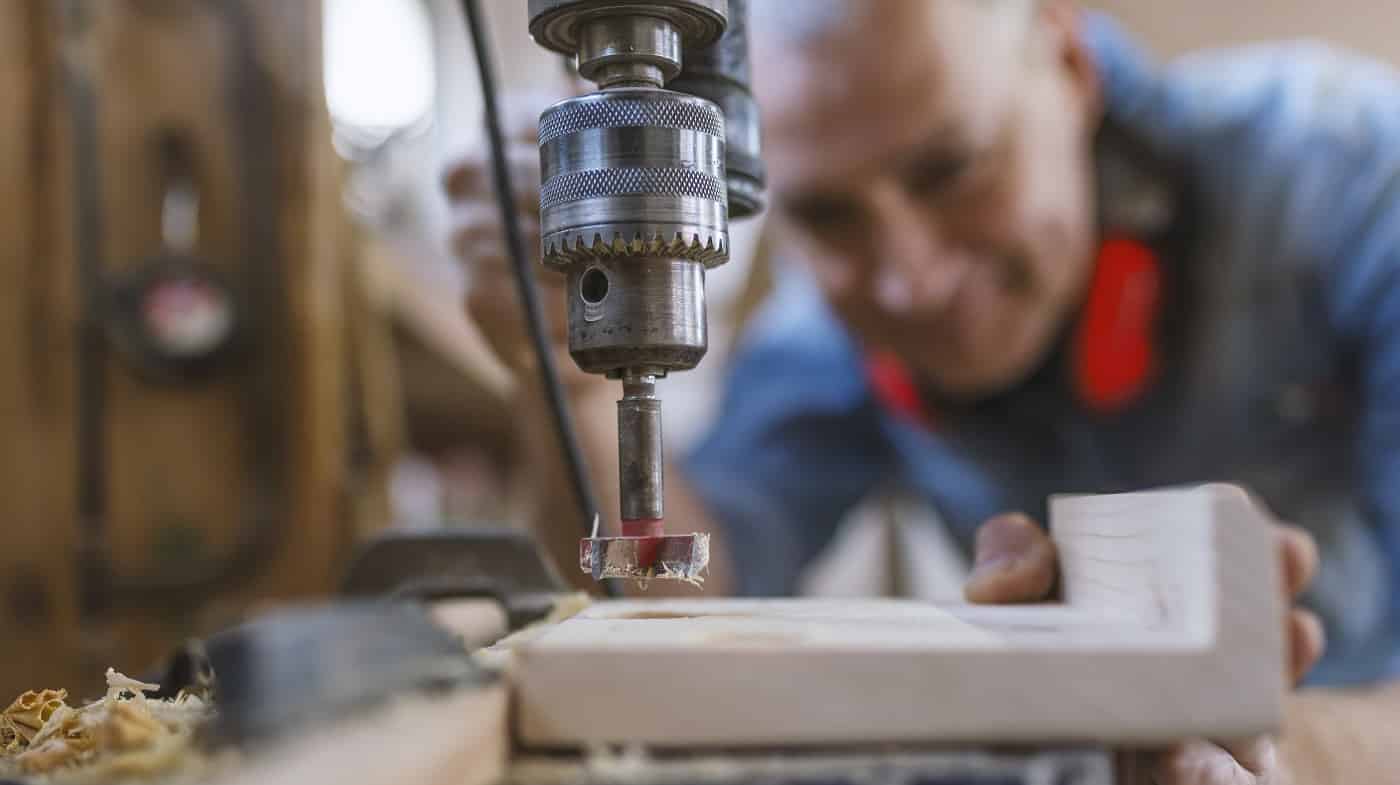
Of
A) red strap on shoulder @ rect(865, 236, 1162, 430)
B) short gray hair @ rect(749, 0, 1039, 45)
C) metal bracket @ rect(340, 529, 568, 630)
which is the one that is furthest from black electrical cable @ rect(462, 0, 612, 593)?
red strap on shoulder @ rect(865, 236, 1162, 430)

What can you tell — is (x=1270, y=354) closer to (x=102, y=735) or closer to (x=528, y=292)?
(x=528, y=292)

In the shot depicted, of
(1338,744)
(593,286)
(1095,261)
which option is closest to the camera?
(593,286)

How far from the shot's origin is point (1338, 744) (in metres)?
0.68

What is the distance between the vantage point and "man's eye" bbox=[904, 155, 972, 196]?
5.01 ft

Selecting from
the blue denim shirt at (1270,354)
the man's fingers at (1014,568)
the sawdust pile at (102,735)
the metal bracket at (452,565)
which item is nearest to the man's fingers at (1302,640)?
the man's fingers at (1014,568)

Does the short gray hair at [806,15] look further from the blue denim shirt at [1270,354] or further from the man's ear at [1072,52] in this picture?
the blue denim shirt at [1270,354]

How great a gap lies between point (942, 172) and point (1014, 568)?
1.09 metres

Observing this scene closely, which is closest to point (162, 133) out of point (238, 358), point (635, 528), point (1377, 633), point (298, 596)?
point (238, 358)

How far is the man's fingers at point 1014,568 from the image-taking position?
53 cm

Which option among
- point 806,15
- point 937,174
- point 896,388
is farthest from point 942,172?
point 896,388

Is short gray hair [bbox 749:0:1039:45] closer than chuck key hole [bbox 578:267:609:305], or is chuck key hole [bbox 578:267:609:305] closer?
chuck key hole [bbox 578:267:609:305]

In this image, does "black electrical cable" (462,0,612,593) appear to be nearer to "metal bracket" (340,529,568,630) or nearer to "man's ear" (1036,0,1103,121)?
"metal bracket" (340,529,568,630)

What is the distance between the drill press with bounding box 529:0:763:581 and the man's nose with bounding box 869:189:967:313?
113 centimetres

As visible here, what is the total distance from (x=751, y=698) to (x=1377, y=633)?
177 cm
